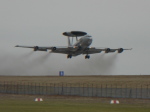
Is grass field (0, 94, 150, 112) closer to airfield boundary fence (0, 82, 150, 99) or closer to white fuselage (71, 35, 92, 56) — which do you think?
airfield boundary fence (0, 82, 150, 99)

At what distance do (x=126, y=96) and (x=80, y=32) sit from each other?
2280 inches

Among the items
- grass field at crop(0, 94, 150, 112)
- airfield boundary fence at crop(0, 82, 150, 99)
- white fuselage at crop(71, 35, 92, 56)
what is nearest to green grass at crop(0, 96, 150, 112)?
grass field at crop(0, 94, 150, 112)

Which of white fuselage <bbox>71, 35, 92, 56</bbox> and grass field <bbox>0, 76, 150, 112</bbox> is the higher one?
white fuselage <bbox>71, 35, 92, 56</bbox>

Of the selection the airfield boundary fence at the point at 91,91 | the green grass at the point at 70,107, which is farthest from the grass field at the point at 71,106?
the airfield boundary fence at the point at 91,91

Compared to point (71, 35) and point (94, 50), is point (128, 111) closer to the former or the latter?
point (94, 50)

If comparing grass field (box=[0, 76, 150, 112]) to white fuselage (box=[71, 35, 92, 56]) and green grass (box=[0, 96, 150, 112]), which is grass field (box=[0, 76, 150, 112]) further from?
white fuselage (box=[71, 35, 92, 56])

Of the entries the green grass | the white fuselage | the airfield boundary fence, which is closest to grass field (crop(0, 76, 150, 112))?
the green grass

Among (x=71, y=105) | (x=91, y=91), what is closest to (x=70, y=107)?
(x=71, y=105)

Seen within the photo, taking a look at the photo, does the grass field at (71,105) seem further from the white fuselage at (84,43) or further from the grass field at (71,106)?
the white fuselage at (84,43)

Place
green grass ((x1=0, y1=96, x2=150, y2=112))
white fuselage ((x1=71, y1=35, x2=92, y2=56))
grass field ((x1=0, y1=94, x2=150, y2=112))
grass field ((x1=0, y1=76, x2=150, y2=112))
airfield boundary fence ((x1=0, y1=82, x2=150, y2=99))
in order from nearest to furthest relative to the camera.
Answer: green grass ((x1=0, y1=96, x2=150, y2=112)), grass field ((x1=0, y1=94, x2=150, y2=112)), grass field ((x1=0, y1=76, x2=150, y2=112)), airfield boundary fence ((x1=0, y1=82, x2=150, y2=99)), white fuselage ((x1=71, y1=35, x2=92, y2=56))

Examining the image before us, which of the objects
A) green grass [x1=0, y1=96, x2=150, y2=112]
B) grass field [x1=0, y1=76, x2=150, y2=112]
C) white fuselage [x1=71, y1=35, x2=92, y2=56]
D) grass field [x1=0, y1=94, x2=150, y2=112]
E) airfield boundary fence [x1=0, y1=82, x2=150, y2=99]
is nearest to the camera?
green grass [x1=0, y1=96, x2=150, y2=112]

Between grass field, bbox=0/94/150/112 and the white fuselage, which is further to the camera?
the white fuselage

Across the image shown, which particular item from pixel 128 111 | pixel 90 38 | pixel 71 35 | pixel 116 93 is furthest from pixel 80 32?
pixel 128 111

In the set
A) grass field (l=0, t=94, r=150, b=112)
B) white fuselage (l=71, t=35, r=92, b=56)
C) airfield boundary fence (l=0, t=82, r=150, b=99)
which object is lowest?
airfield boundary fence (l=0, t=82, r=150, b=99)
